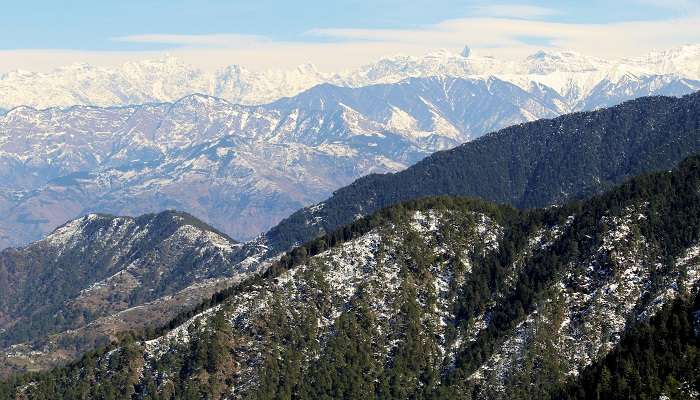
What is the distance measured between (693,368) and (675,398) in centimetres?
1204

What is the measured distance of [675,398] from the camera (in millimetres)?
191125

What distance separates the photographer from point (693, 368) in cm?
19988
